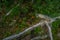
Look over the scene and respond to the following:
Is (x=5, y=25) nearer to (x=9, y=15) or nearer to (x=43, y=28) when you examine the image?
(x=9, y=15)

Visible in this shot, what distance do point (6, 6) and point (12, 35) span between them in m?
1.11

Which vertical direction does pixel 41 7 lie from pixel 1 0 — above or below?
below

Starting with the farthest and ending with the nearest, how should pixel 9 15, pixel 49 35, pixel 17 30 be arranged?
pixel 9 15 → pixel 17 30 → pixel 49 35

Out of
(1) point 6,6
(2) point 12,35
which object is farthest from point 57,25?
(1) point 6,6

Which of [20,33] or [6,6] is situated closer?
[20,33]

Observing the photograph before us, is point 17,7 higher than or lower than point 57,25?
higher

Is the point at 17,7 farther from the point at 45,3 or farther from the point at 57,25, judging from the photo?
the point at 57,25

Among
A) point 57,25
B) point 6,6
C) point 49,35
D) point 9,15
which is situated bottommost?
point 49,35

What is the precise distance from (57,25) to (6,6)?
64.0 inches

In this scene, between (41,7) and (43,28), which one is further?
(41,7)

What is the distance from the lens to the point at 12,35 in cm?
511

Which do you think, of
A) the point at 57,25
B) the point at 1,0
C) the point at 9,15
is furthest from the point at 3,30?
the point at 57,25

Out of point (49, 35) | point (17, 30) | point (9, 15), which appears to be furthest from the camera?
point (9, 15)

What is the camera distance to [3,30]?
5.36 metres
